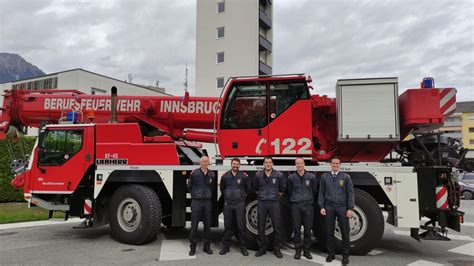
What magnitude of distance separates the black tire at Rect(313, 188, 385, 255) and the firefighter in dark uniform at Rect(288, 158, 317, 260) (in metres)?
0.45

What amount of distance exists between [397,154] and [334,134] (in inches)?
53.1

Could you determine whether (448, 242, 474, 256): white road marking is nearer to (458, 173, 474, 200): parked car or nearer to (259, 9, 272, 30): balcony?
(458, 173, 474, 200): parked car

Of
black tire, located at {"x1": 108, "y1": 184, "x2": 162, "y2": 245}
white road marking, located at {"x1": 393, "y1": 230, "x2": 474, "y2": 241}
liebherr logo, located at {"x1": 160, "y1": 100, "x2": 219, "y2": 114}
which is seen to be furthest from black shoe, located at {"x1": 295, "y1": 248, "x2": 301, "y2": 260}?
white road marking, located at {"x1": 393, "y1": 230, "x2": 474, "y2": 241}

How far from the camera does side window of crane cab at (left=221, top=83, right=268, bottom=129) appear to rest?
7.89m

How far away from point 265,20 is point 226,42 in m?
5.35

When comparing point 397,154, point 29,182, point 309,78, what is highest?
point 309,78

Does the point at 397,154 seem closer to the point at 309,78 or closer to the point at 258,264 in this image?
the point at 309,78

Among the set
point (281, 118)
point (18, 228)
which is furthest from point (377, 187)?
point (18, 228)

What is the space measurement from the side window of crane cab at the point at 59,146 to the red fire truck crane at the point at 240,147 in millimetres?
23

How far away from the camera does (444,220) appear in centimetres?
696

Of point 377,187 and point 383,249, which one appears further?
point 383,249

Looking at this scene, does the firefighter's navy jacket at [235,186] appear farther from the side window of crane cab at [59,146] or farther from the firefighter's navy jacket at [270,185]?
the side window of crane cab at [59,146]

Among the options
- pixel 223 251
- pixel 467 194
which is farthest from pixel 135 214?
pixel 467 194

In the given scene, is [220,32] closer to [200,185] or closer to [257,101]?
[257,101]
